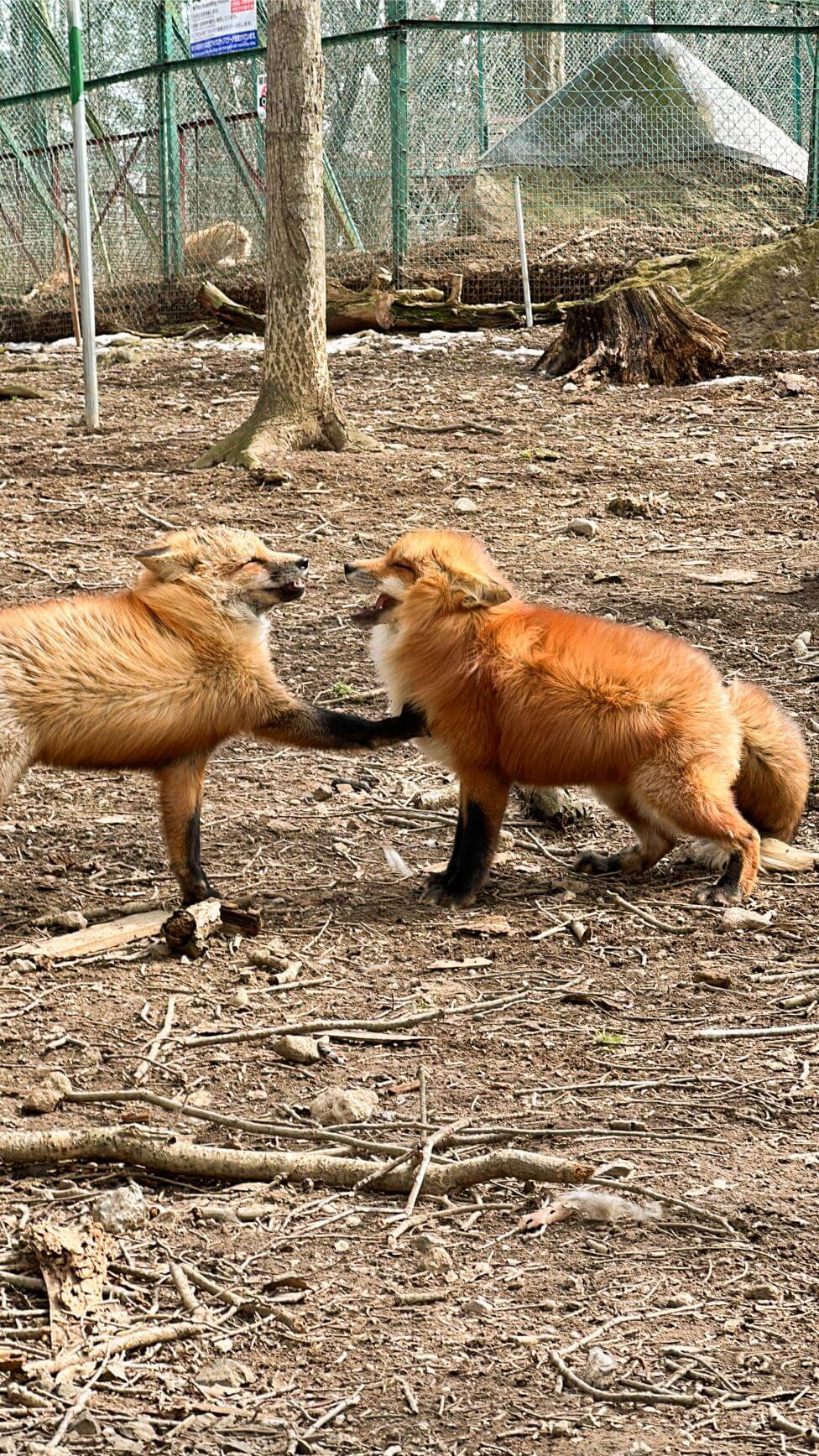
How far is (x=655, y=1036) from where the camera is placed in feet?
13.2

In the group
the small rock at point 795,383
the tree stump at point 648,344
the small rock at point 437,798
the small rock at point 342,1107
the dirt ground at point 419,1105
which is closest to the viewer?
the dirt ground at point 419,1105

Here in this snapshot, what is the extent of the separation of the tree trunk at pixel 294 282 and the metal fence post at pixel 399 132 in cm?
631

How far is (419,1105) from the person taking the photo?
363 centimetres

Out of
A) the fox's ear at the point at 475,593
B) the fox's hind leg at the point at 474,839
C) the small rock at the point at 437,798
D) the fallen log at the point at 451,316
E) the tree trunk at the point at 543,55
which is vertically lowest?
the small rock at the point at 437,798

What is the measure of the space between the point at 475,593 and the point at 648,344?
28.5ft

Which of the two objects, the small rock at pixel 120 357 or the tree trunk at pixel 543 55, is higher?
the tree trunk at pixel 543 55

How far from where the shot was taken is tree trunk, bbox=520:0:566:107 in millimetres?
16875

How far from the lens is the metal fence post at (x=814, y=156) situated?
1634cm

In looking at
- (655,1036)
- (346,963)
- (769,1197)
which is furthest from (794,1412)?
(346,963)

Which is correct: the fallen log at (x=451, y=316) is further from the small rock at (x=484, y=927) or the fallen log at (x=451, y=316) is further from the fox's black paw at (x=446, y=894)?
the small rock at (x=484, y=927)

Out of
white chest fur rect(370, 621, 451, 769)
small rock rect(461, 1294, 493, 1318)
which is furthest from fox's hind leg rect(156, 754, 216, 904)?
small rock rect(461, 1294, 493, 1318)

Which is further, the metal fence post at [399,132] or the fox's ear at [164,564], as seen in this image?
the metal fence post at [399,132]

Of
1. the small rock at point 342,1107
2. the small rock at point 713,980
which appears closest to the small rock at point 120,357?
the small rock at point 713,980

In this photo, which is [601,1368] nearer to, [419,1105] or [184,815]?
[419,1105]
